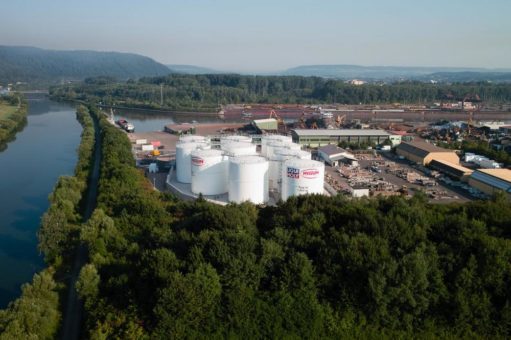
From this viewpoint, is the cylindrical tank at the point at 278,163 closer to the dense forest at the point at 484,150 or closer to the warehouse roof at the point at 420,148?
the warehouse roof at the point at 420,148

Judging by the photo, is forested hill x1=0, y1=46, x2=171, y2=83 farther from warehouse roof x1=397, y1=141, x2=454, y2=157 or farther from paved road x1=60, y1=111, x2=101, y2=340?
paved road x1=60, y1=111, x2=101, y2=340

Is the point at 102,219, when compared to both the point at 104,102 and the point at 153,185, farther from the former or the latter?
the point at 104,102

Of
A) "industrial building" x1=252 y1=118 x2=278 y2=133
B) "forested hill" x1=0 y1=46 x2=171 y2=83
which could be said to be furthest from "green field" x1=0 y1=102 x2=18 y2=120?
"forested hill" x1=0 y1=46 x2=171 y2=83

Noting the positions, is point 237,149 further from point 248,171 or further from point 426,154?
point 426,154

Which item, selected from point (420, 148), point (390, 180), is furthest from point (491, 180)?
point (420, 148)

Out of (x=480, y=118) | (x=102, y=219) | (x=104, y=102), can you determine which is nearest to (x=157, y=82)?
(x=104, y=102)

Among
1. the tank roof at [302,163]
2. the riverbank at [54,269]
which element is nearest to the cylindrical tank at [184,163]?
the riverbank at [54,269]
